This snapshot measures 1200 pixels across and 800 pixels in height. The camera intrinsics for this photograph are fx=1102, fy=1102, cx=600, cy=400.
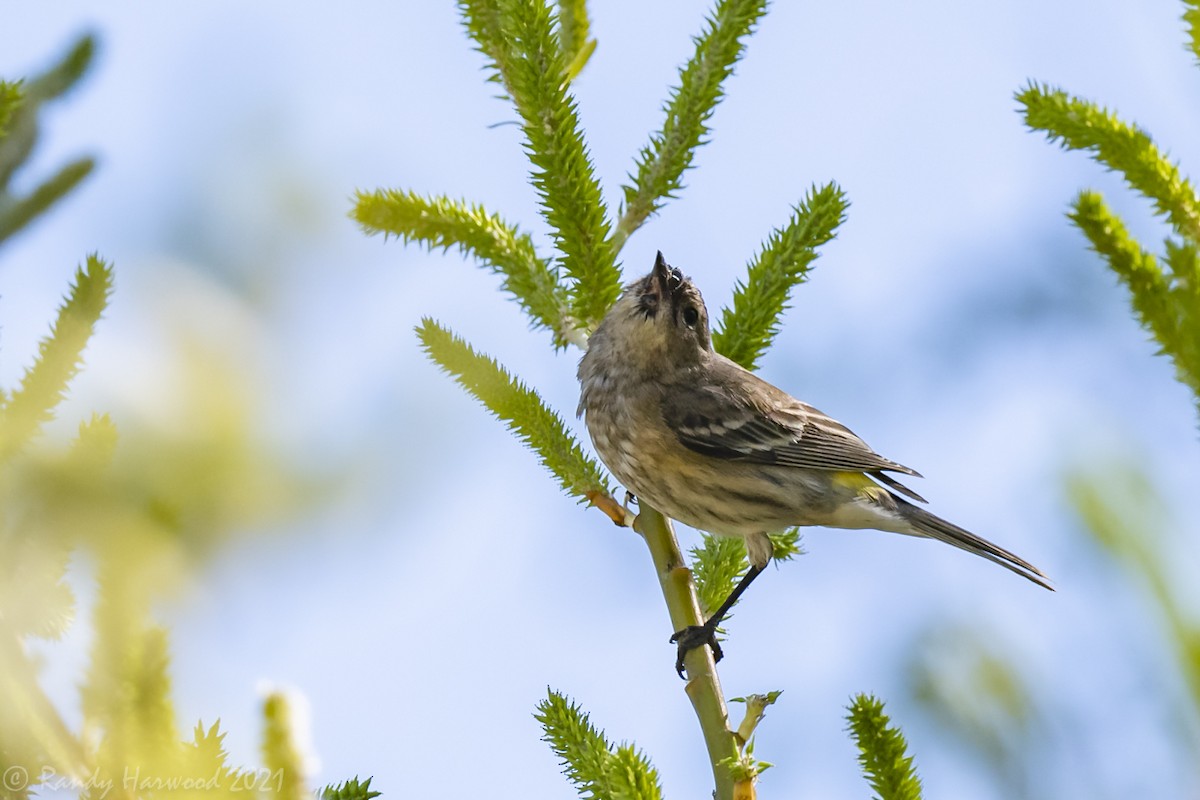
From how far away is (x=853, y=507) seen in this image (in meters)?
4.79

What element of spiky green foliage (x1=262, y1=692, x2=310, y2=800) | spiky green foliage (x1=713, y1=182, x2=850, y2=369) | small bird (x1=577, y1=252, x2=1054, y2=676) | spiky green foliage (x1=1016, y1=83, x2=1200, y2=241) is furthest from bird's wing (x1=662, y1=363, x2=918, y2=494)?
spiky green foliage (x1=262, y1=692, x2=310, y2=800)

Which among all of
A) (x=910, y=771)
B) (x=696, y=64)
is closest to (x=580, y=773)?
(x=910, y=771)

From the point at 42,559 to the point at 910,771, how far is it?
4.00ft

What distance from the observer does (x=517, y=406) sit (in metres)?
2.73

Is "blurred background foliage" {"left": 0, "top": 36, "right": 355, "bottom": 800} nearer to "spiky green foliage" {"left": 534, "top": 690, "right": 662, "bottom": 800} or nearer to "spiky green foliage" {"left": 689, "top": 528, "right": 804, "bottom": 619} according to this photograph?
"spiky green foliage" {"left": 534, "top": 690, "right": 662, "bottom": 800}

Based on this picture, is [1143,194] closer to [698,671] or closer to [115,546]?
[698,671]

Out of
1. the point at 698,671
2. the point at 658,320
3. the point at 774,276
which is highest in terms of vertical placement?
the point at 658,320

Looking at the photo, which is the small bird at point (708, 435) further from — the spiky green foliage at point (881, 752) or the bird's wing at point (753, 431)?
the spiky green foliage at point (881, 752)

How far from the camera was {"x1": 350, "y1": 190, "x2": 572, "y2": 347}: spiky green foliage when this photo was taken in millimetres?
2918

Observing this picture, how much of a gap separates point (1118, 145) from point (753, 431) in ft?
10.0

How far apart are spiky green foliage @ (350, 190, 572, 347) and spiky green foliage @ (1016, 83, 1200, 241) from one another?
1.40 m

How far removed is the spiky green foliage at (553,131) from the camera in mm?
2635

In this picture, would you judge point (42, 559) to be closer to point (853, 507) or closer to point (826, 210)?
point (826, 210)
